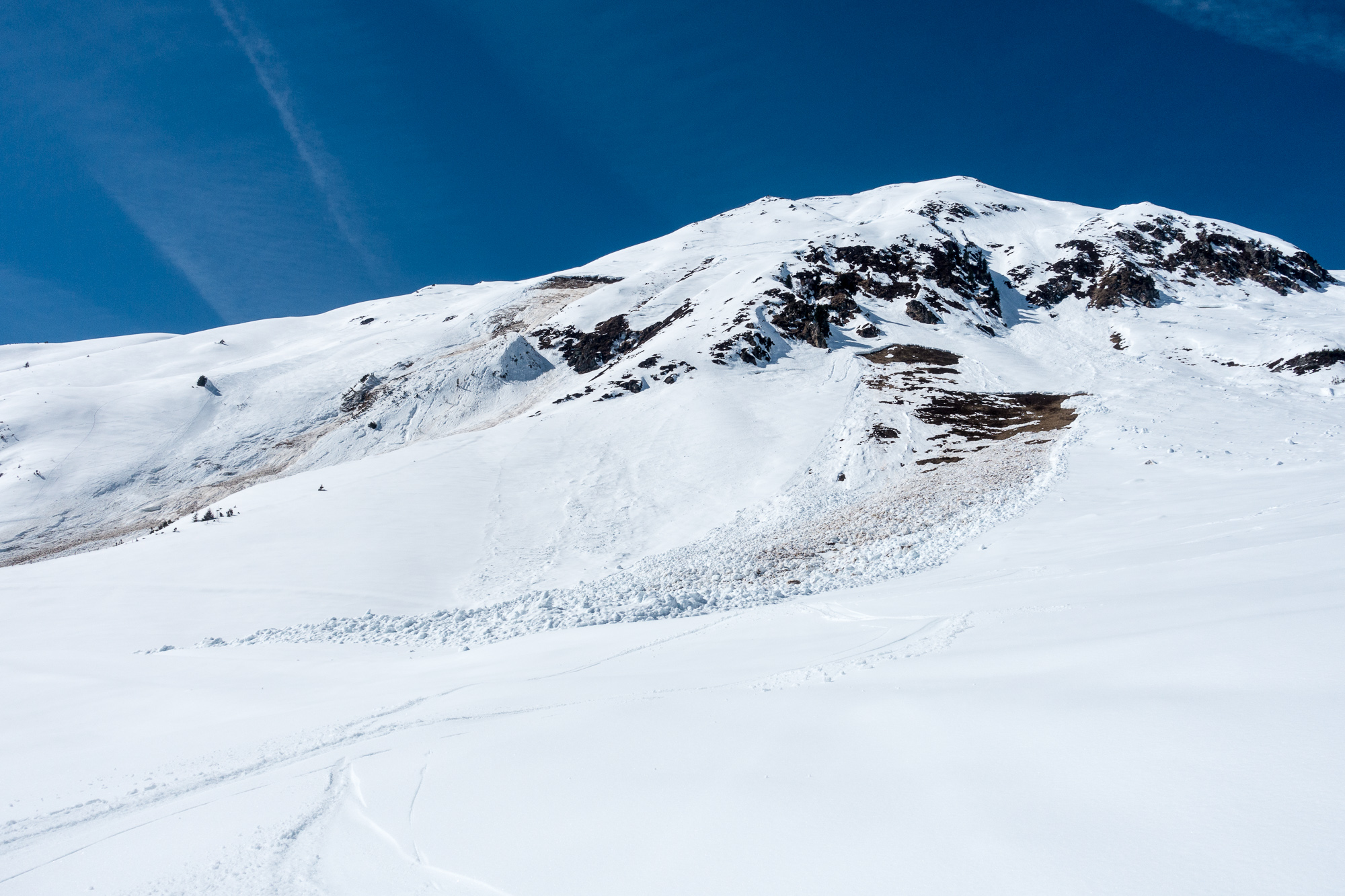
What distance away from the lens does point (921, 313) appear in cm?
5709

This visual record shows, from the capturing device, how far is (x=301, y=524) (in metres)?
21.4

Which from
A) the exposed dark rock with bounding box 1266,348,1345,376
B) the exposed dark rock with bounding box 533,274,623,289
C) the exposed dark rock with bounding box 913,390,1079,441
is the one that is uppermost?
the exposed dark rock with bounding box 533,274,623,289

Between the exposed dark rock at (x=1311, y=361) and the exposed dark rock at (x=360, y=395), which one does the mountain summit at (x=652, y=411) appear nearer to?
the exposed dark rock at (x=1311, y=361)

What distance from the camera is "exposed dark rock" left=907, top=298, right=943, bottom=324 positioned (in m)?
56.6

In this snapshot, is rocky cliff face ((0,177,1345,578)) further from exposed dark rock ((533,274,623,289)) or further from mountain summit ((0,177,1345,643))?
exposed dark rock ((533,274,623,289))

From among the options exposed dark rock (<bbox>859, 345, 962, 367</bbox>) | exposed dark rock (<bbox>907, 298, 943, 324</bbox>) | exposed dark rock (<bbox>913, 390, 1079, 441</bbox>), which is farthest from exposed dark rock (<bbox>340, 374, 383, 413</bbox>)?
exposed dark rock (<bbox>907, 298, 943, 324</bbox>)

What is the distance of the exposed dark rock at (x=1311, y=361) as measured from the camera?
41.7 metres

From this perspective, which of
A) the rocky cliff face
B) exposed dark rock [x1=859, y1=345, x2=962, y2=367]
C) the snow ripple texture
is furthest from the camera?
exposed dark rock [x1=859, y1=345, x2=962, y2=367]

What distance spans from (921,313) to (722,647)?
55614 millimetres

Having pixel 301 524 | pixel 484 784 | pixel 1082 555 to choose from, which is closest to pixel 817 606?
pixel 1082 555

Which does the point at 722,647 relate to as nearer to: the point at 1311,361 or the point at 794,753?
the point at 794,753

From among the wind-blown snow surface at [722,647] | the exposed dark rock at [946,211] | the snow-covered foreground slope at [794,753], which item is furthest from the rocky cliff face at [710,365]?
the exposed dark rock at [946,211]

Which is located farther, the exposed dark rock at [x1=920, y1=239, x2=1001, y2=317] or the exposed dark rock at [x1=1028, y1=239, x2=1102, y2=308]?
the exposed dark rock at [x1=1028, y1=239, x2=1102, y2=308]

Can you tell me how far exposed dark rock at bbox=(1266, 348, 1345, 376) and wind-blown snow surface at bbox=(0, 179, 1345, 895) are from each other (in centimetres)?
46
